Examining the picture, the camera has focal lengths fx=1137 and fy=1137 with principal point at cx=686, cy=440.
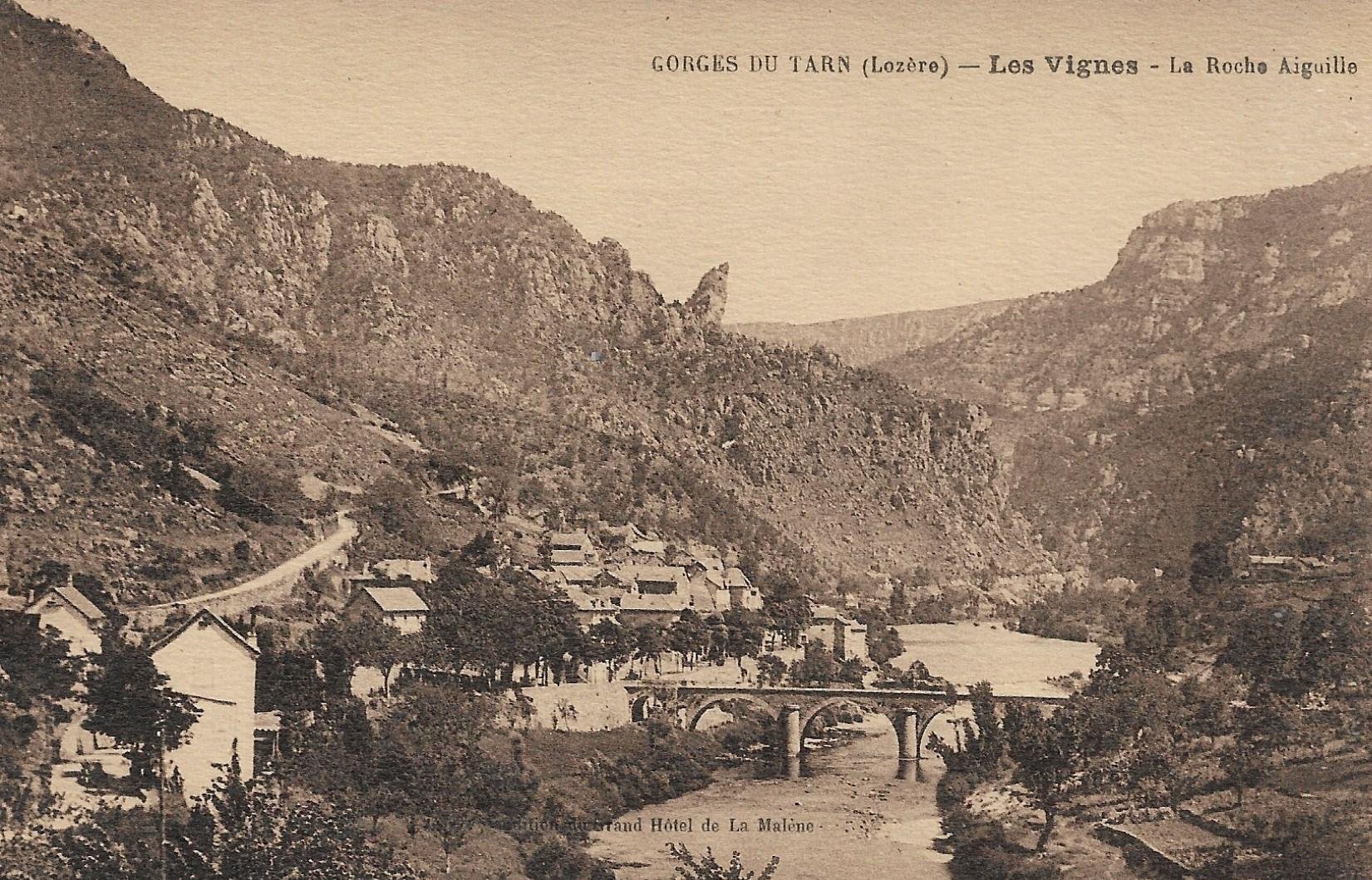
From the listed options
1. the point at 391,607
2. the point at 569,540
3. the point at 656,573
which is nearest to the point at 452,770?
the point at 391,607

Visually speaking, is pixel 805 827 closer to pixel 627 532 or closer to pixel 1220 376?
pixel 627 532

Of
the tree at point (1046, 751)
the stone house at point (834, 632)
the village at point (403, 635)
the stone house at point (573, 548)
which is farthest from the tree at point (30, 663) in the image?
the tree at point (1046, 751)

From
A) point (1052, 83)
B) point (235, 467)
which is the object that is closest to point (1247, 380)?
point (1052, 83)

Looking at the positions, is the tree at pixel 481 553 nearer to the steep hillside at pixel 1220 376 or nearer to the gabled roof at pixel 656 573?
the gabled roof at pixel 656 573

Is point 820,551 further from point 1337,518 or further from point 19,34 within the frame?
point 19,34

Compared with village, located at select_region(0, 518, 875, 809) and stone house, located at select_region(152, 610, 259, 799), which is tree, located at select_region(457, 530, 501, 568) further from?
stone house, located at select_region(152, 610, 259, 799)

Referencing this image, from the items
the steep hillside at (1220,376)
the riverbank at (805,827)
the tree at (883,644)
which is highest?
the steep hillside at (1220,376)

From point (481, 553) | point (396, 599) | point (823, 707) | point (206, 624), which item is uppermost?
point (481, 553)
